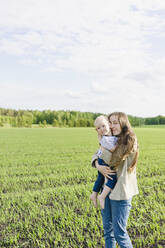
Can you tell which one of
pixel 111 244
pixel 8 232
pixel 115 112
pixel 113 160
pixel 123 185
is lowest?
pixel 8 232

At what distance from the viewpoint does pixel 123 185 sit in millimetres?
2617

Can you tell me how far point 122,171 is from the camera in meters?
2.62

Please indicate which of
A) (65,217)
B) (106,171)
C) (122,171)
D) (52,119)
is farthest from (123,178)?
(52,119)

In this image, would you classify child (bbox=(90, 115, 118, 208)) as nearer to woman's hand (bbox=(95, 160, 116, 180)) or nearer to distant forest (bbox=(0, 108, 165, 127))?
woman's hand (bbox=(95, 160, 116, 180))

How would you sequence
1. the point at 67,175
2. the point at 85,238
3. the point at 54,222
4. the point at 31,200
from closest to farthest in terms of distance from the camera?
1. the point at 85,238
2. the point at 54,222
3. the point at 31,200
4. the point at 67,175

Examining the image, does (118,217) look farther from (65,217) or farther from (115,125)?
(65,217)

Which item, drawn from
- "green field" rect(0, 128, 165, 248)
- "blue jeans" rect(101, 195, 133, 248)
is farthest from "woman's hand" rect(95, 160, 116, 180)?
"green field" rect(0, 128, 165, 248)

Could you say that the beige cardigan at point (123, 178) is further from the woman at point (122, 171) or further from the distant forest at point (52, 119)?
the distant forest at point (52, 119)

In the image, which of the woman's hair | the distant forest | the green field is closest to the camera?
the woman's hair

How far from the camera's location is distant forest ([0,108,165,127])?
325 feet

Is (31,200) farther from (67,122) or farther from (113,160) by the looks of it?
(67,122)

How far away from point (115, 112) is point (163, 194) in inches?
176

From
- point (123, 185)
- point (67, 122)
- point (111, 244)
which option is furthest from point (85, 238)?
point (67, 122)

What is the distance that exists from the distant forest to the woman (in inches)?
3680
